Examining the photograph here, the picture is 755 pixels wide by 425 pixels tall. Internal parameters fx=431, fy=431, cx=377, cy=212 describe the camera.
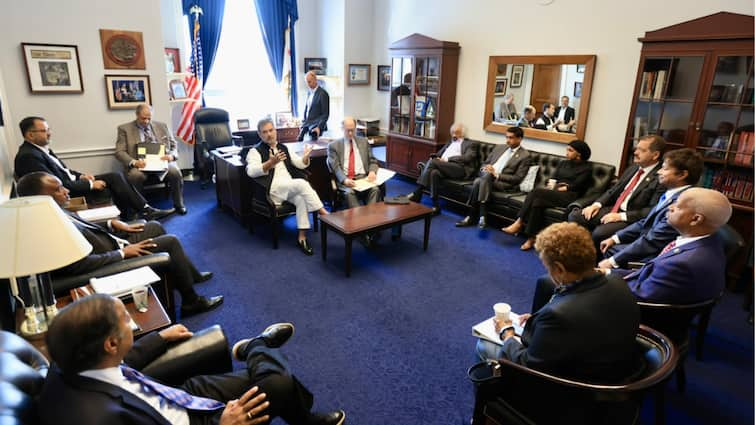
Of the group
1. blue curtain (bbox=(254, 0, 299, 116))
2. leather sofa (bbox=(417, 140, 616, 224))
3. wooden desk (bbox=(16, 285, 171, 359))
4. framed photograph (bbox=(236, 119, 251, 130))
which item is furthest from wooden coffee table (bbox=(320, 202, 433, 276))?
blue curtain (bbox=(254, 0, 299, 116))

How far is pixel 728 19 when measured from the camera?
339cm

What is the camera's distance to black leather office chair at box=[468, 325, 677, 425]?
1445 mm

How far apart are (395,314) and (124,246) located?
6.09 ft

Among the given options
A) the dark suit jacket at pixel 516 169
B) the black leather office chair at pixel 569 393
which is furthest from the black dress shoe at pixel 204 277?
the dark suit jacket at pixel 516 169

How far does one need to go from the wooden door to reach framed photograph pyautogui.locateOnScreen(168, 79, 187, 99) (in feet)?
15.6

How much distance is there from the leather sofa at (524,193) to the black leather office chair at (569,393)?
8.79ft

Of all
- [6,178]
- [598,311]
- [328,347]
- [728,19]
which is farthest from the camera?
[6,178]

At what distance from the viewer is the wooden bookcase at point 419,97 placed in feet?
19.2

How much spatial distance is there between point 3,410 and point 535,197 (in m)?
4.18

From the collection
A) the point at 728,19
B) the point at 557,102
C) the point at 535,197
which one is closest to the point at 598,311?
the point at 535,197

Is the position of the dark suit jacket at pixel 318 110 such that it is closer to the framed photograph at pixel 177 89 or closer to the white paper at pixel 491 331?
the framed photograph at pixel 177 89

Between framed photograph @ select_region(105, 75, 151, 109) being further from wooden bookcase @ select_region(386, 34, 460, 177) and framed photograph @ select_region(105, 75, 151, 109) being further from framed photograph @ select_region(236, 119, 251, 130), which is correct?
wooden bookcase @ select_region(386, 34, 460, 177)

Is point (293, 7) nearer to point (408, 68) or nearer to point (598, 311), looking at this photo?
point (408, 68)

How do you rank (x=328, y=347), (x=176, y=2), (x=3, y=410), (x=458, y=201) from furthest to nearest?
1. (x=176, y=2)
2. (x=458, y=201)
3. (x=328, y=347)
4. (x=3, y=410)
